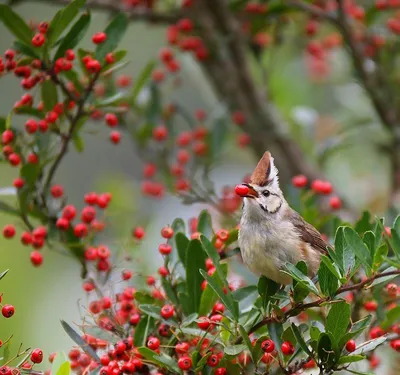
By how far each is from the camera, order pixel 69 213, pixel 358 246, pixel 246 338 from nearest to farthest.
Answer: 1. pixel 358 246
2. pixel 246 338
3. pixel 69 213

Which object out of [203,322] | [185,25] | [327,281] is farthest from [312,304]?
[185,25]

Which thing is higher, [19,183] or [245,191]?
[19,183]

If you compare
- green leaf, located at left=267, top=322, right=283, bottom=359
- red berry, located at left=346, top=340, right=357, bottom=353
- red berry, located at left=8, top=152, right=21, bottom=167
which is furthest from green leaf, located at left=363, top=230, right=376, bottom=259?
red berry, located at left=8, top=152, right=21, bottom=167

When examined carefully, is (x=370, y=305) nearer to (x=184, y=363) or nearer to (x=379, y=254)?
(x=379, y=254)

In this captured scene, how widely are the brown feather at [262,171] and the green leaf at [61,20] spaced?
0.91 m

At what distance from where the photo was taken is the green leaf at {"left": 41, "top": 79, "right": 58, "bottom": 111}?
3136 millimetres

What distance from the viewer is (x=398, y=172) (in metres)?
4.88

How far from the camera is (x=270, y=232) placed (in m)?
3.28

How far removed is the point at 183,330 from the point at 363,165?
12.3 feet

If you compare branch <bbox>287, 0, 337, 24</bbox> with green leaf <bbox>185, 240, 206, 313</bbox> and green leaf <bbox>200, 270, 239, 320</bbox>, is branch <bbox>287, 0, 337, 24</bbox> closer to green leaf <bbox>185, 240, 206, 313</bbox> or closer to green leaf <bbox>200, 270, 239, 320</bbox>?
green leaf <bbox>185, 240, 206, 313</bbox>

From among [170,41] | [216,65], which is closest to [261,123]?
[216,65]

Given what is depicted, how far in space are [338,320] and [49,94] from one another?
58.0 inches

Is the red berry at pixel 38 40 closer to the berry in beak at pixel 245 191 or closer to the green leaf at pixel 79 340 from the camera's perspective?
the berry in beak at pixel 245 191

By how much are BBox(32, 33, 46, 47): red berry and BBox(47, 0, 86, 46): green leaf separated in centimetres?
4
